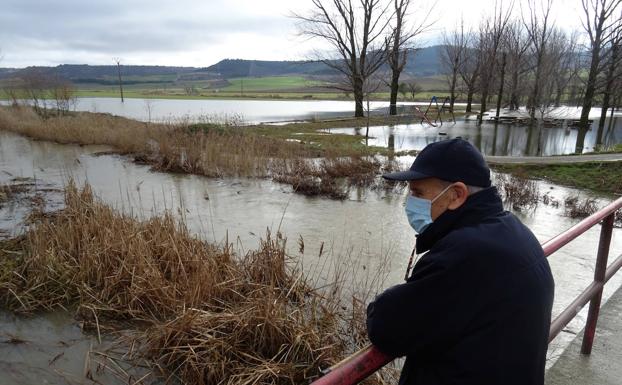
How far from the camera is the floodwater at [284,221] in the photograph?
17.6 feet

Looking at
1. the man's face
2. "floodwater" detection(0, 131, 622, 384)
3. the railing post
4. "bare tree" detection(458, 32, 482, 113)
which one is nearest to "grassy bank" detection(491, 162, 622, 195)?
"floodwater" detection(0, 131, 622, 384)

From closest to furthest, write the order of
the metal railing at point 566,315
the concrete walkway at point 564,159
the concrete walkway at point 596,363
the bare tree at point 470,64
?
the metal railing at point 566,315
the concrete walkway at point 596,363
the concrete walkway at point 564,159
the bare tree at point 470,64

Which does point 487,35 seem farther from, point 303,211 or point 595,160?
point 303,211

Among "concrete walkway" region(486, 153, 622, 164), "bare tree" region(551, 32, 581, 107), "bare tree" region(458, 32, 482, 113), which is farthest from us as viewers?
"bare tree" region(458, 32, 482, 113)

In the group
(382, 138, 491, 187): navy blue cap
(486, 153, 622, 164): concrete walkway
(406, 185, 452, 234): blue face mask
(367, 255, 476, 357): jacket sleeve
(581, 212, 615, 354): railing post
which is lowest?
(486, 153, 622, 164): concrete walkway

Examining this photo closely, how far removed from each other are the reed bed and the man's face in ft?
7.03

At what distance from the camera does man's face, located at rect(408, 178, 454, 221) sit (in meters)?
1.71

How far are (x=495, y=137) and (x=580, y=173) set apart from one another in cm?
1127

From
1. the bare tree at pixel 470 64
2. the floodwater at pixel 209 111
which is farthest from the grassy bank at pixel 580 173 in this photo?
the bare tree at pixel 470 64

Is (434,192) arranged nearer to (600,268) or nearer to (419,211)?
(419,211)

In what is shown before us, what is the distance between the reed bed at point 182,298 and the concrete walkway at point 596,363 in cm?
128

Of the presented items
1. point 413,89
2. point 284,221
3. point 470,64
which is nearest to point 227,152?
point 284,221

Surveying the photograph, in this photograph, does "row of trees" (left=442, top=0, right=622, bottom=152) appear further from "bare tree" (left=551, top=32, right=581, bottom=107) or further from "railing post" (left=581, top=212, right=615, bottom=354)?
"railing post" (left=581, top=212, right=615, bottom=354)

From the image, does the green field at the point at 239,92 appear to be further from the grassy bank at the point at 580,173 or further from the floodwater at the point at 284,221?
the floodwater at the point at 284,221
